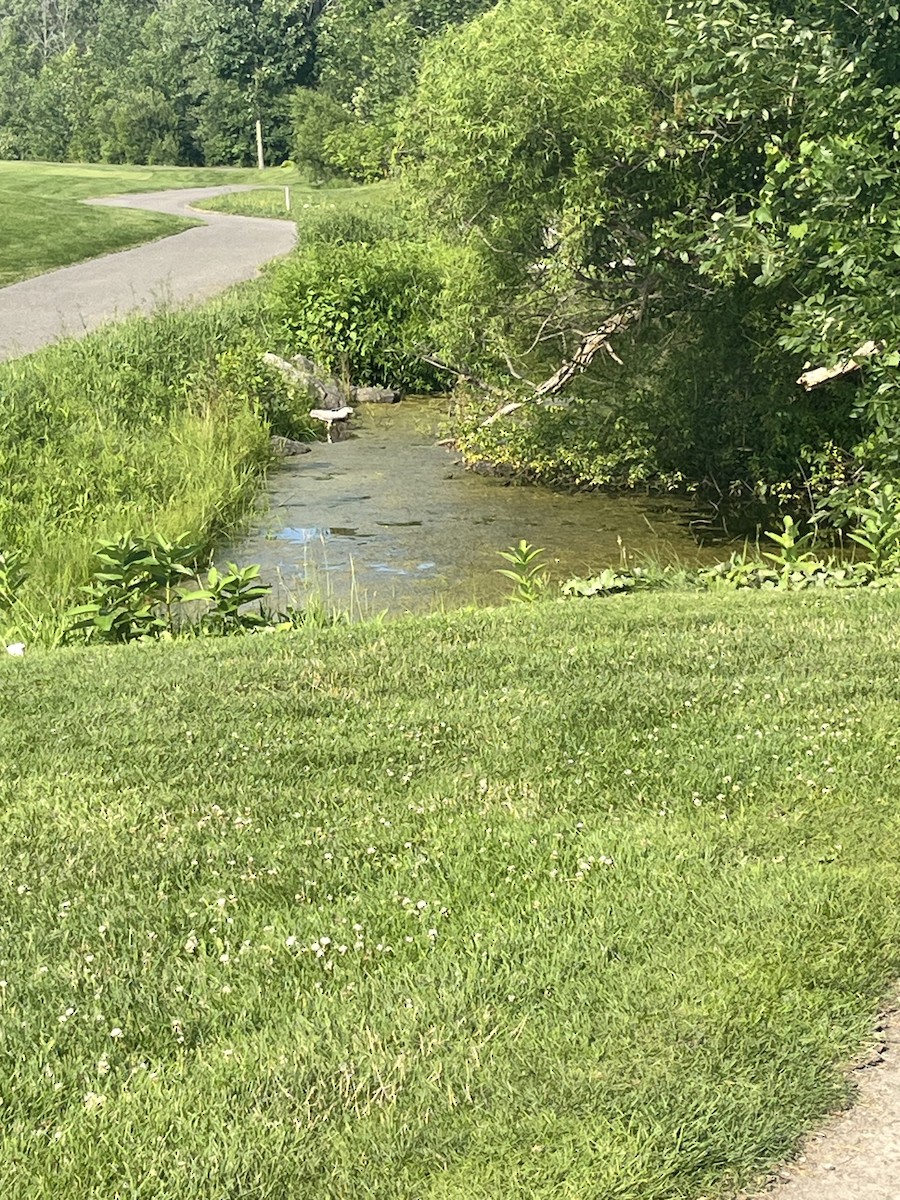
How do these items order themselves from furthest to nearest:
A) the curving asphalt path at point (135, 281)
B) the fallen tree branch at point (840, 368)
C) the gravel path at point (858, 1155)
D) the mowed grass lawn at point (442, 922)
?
the curving asphalt path at point (135, 281)
the fallen tree branch at point (840, 368)
the mowed grass lawn at point (442, 922)
the gravel path at point (858, 1155)

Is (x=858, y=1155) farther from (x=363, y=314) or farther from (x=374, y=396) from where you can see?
(x=363, y=314)

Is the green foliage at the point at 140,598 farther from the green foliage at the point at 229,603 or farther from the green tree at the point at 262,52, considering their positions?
the green tree at the point at 262,52

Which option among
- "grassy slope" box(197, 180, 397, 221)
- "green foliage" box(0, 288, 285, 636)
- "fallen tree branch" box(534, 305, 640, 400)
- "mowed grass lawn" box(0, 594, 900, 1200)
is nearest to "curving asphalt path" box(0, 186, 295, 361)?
"green foliage" box(0, 288, 285, 636)

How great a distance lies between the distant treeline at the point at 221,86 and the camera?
57.6 metres

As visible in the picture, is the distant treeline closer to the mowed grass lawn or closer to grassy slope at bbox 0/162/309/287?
grassy slope at bbox 0/162/309/287

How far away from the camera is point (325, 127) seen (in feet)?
174

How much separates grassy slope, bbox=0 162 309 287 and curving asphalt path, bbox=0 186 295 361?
25.1 inches

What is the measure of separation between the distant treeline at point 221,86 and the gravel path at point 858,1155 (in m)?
52.0

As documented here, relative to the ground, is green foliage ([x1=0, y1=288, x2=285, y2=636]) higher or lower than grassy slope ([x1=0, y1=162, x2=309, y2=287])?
lower

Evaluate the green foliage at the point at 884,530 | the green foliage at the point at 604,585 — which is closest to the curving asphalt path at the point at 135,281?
the green foliage at the point at 604,585

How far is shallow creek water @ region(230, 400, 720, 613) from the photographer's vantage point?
10570mm

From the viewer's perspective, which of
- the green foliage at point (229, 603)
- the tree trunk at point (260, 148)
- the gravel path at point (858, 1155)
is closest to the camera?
the gravel path at point (858, 1155)

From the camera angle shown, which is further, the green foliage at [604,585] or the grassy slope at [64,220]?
the grassy slope at [64,220]

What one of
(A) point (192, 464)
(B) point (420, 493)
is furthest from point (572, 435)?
(A) point (192, 464)
